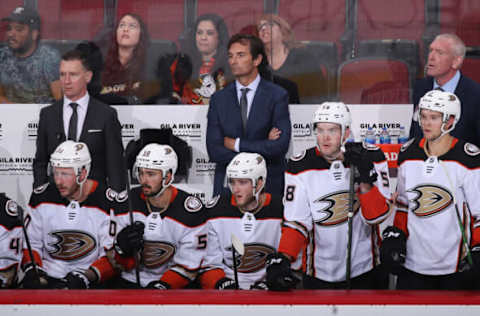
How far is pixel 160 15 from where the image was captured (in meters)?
5.23

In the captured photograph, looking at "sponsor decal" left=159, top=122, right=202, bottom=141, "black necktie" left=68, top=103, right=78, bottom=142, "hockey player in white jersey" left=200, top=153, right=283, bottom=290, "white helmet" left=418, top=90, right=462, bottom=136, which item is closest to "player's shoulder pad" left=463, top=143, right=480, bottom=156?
"white helmet" left=418, top=90, right=462, bottom=136

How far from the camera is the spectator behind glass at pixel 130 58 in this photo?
5.23 m

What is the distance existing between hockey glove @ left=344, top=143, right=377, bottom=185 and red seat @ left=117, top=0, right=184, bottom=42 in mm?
2200

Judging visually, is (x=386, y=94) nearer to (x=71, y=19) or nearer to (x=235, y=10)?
(x=235, y=10)

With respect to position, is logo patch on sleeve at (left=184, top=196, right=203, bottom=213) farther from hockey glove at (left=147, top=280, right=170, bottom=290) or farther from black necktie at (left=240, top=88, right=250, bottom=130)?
black necktie at (left=240, top=88, right=250, bottom=130)

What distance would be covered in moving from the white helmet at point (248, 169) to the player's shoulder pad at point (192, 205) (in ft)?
0.77

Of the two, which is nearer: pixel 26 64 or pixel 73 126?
pixel 73 126

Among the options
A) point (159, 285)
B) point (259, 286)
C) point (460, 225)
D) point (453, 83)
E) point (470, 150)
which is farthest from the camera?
point (453, 83)

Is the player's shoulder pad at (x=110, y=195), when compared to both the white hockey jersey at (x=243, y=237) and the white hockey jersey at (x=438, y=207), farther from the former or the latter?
the white hockey jersey at (x=438, y=207)

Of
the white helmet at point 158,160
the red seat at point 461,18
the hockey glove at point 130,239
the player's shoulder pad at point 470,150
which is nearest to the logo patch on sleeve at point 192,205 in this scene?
the white helmet at point 158,160

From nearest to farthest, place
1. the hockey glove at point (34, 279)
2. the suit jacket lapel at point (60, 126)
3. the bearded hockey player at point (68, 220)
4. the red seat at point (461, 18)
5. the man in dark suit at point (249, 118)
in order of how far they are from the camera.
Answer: the hockey glove at point (34, 279) → the bearded hockey player at point (68, 220) → the man in dark suit at point (249, 118) → the suit jacket lapel at point (60, 126) → the red seat at point (461, 18)

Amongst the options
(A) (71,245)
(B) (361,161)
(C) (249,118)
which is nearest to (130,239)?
(A) (71,245)

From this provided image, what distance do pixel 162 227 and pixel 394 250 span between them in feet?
4.22

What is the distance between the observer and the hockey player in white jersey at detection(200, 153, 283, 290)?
3.83 m
